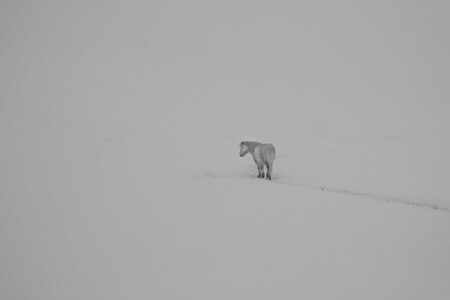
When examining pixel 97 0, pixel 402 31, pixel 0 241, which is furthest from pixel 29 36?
pixel 402 31

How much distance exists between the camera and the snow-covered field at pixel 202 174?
4566 mm

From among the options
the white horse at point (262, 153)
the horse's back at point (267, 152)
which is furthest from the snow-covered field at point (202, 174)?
the horse's back at point (267, 152)

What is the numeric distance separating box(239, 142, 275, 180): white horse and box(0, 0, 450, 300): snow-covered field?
769mm

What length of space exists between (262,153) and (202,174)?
7.12 feet

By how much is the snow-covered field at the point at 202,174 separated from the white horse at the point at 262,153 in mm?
769

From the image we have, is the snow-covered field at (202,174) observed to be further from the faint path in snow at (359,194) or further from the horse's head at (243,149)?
the horse's head at (243,149)

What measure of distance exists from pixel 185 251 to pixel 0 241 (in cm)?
284

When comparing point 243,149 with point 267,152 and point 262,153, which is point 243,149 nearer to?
point 262,153

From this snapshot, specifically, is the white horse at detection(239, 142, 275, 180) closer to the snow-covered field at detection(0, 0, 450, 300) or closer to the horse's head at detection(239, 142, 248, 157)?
the horse's head at detection(239, 142, 248, 157)

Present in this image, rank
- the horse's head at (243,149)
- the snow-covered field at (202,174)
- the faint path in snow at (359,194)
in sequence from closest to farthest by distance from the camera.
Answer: the snow-covered field at (202,174) < the faint path in snow at (359,194) < the horse's head at (243,149)

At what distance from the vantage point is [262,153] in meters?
11.4

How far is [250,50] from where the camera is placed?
4947 cm

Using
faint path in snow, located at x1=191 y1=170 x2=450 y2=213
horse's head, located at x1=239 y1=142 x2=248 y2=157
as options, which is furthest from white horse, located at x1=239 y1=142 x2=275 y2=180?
faint path in snow, located at x1=191 y1=170 x2=450 y2=213

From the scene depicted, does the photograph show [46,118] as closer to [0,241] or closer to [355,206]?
[0,241]
